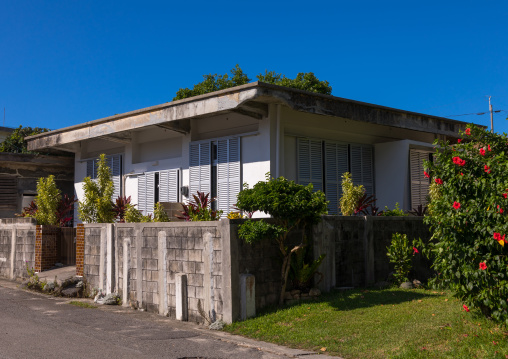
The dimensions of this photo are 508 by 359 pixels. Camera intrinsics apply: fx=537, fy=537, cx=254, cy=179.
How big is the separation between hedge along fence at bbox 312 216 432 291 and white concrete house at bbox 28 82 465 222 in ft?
11.0

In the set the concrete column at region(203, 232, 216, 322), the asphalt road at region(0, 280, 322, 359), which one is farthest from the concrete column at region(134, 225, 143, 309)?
the concrete column at region(203, 232, 216, 322)

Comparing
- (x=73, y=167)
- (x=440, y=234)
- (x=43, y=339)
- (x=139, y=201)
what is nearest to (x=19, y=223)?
(x=139, y=201)

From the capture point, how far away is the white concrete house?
14608 mm

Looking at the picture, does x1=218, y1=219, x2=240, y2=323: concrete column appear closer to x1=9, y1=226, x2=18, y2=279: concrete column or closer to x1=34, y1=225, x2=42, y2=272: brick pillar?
x1=34, y1=225, x2=42, y2=272: brick pillar

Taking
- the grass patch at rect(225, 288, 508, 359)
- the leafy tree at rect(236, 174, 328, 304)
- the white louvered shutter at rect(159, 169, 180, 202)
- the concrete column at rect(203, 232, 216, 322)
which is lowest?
the grass patch at rect(225, 288, 508, 359)

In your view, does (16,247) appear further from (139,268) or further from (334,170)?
(334,170)

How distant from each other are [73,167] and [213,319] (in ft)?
49.8

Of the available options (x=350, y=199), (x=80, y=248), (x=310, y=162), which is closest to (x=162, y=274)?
(x=80, y=248)

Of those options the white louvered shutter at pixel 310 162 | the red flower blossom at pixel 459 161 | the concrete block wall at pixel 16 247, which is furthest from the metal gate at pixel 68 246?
the red flower blossom at pixel 459 161

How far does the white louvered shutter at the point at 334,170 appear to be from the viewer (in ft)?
53.8

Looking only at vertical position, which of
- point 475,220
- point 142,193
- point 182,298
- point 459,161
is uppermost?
point 142,193

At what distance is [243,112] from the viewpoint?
564 inches

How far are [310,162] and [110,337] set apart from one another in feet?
28.7

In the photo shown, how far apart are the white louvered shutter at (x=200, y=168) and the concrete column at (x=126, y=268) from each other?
427 cm
